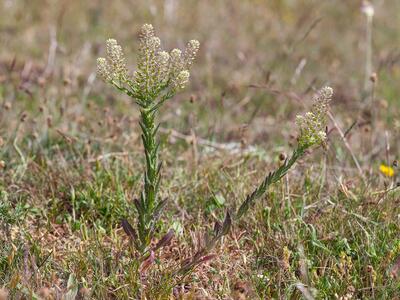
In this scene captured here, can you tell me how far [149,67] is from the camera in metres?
1.98

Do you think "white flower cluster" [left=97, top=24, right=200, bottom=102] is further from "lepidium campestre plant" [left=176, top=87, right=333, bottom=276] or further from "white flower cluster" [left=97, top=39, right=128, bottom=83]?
"lepidium campestre plant" [left=176, top=87, right=333, bottom=276]

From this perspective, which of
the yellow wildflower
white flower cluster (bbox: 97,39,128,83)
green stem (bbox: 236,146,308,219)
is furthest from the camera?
the yellow wildflower

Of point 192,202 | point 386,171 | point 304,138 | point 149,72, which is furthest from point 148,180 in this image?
point 386,171

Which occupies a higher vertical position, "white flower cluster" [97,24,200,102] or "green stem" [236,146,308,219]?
"white flower cluster" [97,24,200,102]

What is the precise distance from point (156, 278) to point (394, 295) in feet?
2.78

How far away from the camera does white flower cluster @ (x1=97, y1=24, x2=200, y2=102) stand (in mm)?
1962

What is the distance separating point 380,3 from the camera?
7234mm

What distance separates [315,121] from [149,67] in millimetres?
579

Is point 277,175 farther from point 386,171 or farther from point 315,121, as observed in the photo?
point 386,171

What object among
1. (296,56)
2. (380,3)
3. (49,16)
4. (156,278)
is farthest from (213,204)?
(380,3)

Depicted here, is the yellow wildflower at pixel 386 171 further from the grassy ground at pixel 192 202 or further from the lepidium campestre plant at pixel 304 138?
the lepidium campestre plant at pixel 304 138

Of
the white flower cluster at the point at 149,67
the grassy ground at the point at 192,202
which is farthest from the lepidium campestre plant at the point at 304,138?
the white flower cluster at the point at 149,67

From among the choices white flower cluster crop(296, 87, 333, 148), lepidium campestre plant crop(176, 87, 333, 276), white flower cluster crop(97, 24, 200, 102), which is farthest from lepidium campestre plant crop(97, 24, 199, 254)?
white flower cluster crop(296, 87, 333, 148)

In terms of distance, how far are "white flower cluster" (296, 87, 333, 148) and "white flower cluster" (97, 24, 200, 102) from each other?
42 centimetres
